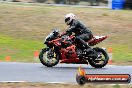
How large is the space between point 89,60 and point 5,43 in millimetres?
8245

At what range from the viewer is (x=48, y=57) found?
1606 centimetres

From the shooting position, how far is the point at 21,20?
29625 millimetres

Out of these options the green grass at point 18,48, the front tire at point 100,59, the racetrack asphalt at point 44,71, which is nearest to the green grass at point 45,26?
the green grass at point 18,48

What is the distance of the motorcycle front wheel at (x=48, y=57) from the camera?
16000 mm

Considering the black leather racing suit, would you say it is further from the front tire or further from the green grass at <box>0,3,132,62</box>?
the green grass at <box>0,3,132,62</box>

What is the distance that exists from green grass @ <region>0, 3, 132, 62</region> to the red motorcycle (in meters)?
4.40

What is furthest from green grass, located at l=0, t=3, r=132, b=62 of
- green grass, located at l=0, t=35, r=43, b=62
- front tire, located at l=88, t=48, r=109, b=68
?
front tire, located at l=88, t=48, r=109, b=68

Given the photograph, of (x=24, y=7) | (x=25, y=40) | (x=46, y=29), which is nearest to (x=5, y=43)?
(x=25, y=40)

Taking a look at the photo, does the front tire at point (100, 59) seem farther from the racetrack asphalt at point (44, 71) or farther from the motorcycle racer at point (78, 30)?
the motorcycle racer at point (78, 30)

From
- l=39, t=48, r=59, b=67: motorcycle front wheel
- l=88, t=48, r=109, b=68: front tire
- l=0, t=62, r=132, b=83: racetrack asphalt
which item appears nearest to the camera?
l=0, t=62, r=132, b=83: racetrack asphalt

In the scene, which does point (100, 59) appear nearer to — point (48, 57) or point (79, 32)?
point (79, 32)

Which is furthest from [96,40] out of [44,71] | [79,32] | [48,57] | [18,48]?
[18,48]

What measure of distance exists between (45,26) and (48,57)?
1256 centimetres

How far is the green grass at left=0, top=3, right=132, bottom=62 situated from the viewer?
2311cm
